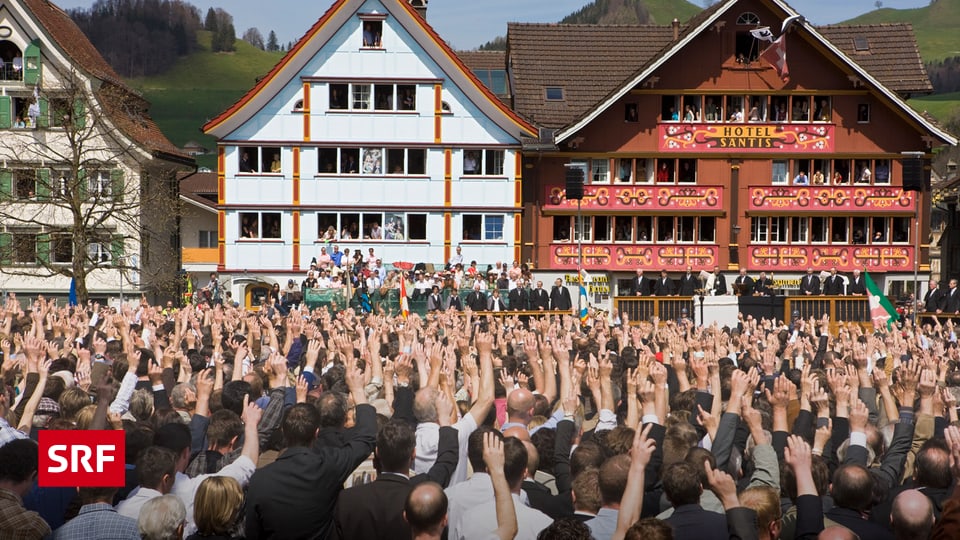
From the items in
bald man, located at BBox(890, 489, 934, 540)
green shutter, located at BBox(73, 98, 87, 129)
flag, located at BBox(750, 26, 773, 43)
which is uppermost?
flag, located at BBox(750, 26, 773, 43)

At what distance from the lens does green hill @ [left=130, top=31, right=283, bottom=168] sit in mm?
141375

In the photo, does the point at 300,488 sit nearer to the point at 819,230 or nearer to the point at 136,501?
the point at 136,501

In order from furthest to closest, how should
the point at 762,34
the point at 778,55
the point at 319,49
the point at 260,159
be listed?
the point at 260,159, the point at 319,49, the point at 762,34, the point at 778,55

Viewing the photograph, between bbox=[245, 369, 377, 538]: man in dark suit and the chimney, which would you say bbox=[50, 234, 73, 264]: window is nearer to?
the chimney

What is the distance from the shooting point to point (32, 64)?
46188mm

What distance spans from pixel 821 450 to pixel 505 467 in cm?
242

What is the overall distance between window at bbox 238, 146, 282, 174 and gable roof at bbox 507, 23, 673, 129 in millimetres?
9870

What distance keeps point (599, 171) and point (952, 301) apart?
1763cm

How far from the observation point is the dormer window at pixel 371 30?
143 feet

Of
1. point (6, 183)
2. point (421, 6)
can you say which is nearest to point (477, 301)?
point (421, 6)

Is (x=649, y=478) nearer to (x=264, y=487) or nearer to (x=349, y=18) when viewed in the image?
(x=264, y=487)

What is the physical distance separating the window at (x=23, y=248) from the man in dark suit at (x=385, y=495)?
38.1 metres

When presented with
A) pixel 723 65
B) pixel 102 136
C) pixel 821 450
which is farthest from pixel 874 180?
pixel 821 450

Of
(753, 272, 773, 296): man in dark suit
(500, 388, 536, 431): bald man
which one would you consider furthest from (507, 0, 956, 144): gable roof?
(500, 388, 536, 431): bald man
